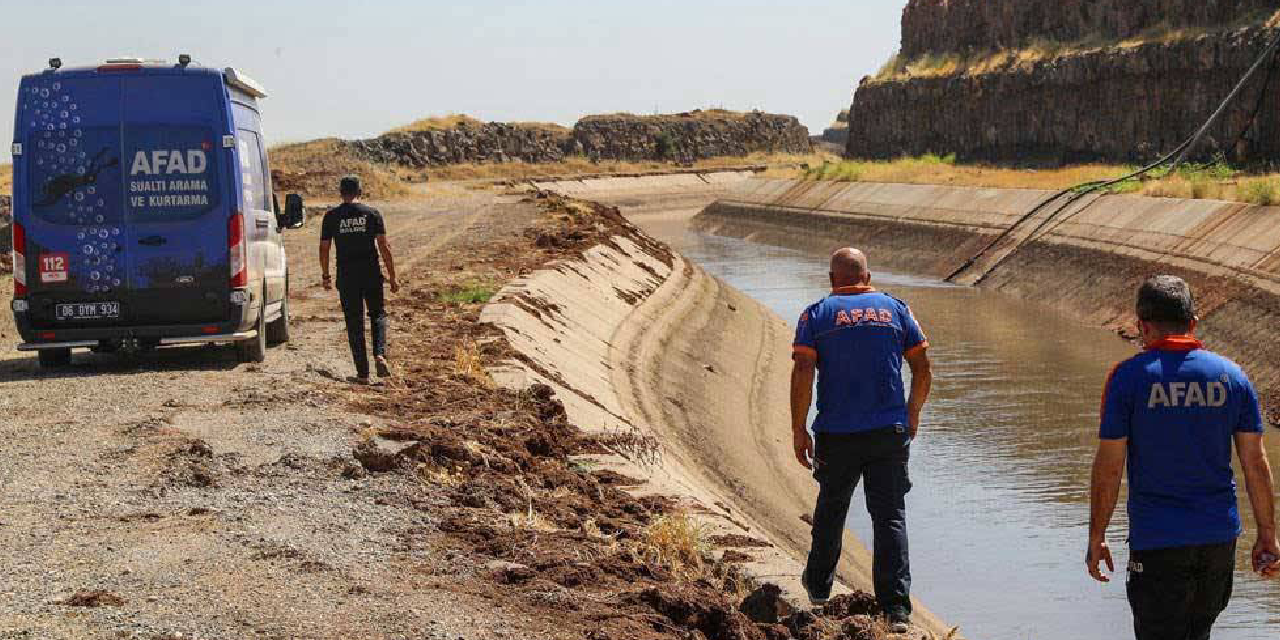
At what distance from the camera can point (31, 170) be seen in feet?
55.6

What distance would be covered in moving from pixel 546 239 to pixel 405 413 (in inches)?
920

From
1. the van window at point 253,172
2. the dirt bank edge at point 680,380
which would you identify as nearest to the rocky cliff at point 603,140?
the dirt bank edge at point 680,380

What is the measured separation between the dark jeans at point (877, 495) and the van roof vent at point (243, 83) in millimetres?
9610

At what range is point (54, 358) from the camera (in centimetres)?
1786

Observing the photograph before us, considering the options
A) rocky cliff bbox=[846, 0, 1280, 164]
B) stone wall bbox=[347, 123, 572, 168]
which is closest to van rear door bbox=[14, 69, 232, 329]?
rocky cliff bbox=[846, 0, 1280, 164]

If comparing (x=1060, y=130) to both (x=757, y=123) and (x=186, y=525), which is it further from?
(x=757, y=123)

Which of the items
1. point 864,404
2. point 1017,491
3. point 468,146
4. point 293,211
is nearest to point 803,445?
point 864,404

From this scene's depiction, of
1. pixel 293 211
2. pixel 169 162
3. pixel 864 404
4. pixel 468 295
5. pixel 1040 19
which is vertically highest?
pixel 1040 19

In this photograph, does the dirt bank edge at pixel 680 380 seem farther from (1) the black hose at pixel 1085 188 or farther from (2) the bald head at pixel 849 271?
(1) the black hose at pixel 1085 188

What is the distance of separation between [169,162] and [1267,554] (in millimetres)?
12578

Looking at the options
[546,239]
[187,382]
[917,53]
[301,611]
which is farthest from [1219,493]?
[917,53]

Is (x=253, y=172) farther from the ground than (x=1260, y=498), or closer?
farther from the ground

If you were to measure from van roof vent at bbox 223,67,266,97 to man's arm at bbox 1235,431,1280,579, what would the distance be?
40.8 feet

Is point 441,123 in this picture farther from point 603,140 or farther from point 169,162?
point 169,162
